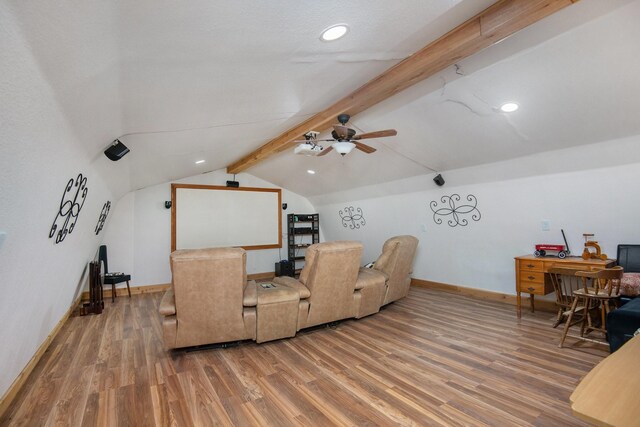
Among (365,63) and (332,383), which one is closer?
(332,383)

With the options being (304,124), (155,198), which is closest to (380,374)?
(304,124)

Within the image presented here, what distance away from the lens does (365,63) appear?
266 centimetres

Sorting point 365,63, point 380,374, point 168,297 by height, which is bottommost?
point 380,374

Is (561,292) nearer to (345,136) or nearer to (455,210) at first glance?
(455,210)

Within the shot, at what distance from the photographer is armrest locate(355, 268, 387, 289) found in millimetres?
3876

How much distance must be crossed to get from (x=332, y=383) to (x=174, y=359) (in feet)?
5.32

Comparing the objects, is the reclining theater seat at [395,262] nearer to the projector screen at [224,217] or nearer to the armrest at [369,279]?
the armrest at [369,279]

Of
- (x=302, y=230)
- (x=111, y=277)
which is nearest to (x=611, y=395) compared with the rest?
(x=111, y=277)

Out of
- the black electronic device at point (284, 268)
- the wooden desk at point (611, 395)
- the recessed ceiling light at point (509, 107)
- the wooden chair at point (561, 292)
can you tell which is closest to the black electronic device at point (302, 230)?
the black electronic device at point (284, 268)

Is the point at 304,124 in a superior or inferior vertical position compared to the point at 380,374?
superior

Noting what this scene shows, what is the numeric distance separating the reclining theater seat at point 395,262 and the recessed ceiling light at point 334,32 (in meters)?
2.96

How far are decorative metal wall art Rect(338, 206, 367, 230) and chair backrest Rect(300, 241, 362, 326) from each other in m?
3.55

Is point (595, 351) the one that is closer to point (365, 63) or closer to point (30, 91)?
point (365, 63)

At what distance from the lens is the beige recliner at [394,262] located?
4316 millimetres
